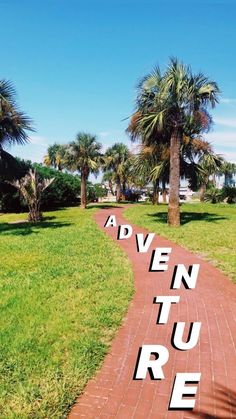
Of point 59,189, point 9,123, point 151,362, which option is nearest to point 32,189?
point 9,123

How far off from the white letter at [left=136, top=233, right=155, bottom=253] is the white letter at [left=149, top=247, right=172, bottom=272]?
44 centimetres

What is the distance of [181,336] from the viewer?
5324 mm

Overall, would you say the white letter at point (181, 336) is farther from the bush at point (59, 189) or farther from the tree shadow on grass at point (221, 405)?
the bush at point (59, 189)

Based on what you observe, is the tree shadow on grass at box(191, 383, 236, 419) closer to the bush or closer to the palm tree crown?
the palm tree crown

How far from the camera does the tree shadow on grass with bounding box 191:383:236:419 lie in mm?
3646

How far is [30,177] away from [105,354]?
17.3 meters

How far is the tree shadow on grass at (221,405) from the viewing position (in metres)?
3.65

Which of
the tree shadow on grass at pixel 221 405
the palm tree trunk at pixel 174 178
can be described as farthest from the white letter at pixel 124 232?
A: the tree shadow on grass at pixel 221 405

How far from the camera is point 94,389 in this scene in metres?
4.06

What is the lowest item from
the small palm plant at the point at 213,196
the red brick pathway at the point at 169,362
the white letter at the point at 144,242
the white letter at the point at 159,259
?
the red brick pathway at the point at 169,362

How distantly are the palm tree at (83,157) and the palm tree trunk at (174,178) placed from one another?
1534 cm

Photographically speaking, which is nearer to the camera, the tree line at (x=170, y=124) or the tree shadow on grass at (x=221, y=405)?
the tree shadow on grass at (x=221, y=405)

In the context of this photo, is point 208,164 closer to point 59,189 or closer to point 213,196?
point 59,189

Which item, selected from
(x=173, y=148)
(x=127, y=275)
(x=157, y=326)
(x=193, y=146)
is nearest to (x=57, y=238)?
(x=127, y=275)
